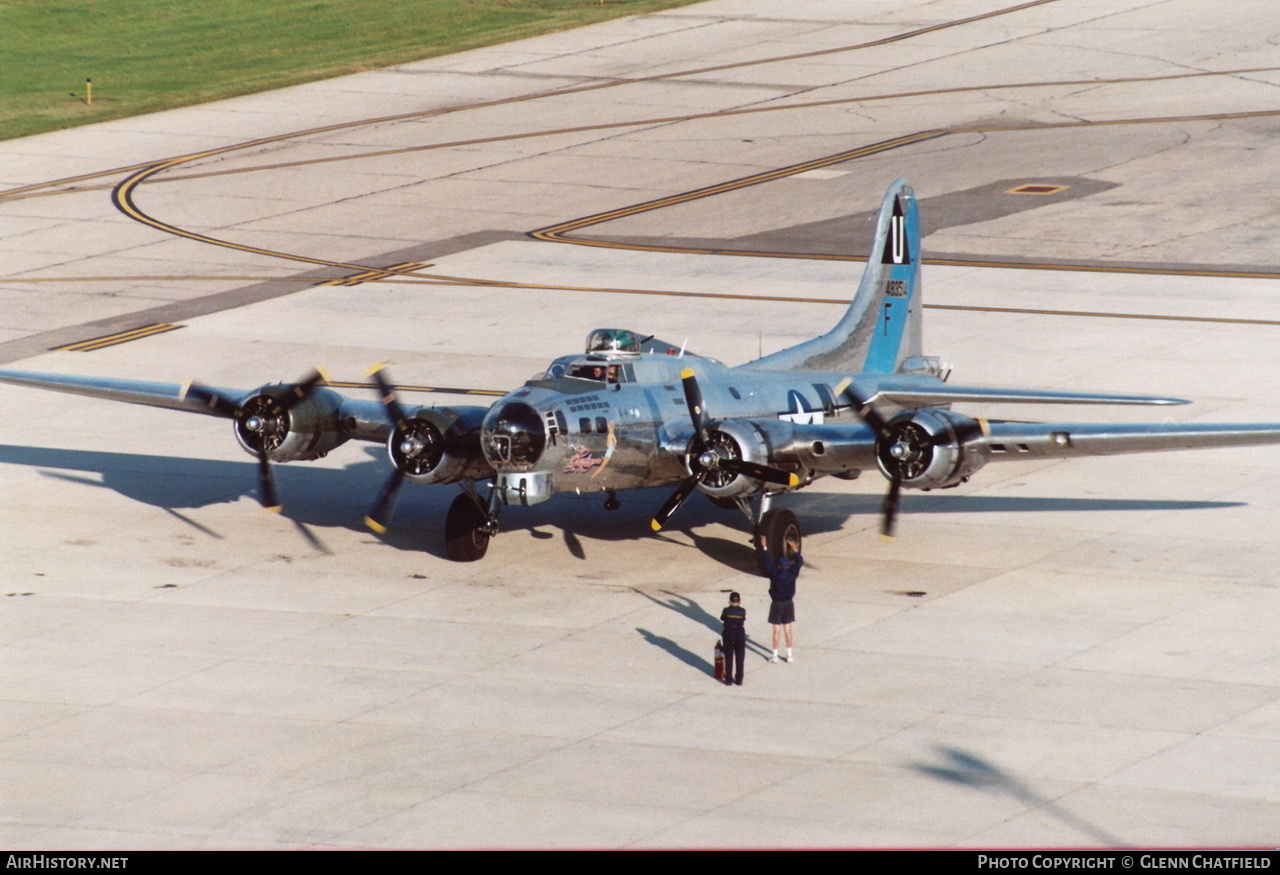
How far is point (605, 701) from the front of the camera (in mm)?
28312

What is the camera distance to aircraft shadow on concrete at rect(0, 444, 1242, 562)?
122ft

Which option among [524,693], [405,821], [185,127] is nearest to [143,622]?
[524,693]

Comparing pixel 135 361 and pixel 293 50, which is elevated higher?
pixel 293 50

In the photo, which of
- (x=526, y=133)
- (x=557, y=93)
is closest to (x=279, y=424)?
(x=526, y=133)

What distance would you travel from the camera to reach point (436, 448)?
34281 mm

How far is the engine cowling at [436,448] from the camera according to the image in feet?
112

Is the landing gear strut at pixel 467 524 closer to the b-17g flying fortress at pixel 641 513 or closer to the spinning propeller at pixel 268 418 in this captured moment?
the b-17g flying fortress at pixel 641 513

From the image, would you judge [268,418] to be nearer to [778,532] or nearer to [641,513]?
[641,513]

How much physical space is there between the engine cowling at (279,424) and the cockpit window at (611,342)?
5741 mm

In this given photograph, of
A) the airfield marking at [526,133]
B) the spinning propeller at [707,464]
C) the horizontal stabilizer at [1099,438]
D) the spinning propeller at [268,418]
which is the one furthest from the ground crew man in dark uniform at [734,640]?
the airfield marking at [526,133]

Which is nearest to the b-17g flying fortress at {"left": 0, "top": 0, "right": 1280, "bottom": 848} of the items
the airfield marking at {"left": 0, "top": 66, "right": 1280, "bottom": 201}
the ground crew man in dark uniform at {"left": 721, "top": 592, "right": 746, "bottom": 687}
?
the ground crew man in dark uniform at {"left": 721, "top": 592, "right": 746, "bottom": 687}

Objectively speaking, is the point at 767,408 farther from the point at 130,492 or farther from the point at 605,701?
the point at 130,492

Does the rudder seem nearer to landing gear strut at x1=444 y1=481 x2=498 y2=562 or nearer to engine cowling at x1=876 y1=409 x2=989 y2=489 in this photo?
engine cowling at x1=876 y1=409 x2=989 y2=489

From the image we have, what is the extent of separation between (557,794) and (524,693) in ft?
12.9
